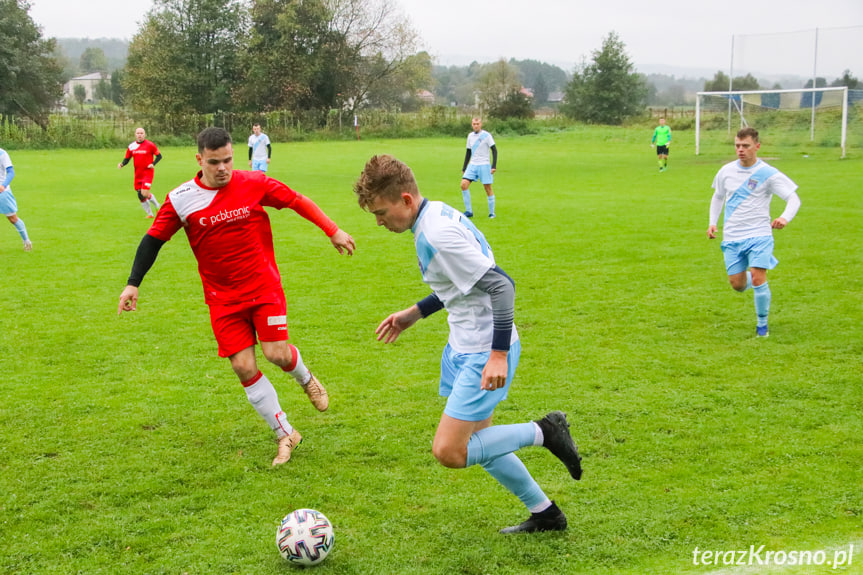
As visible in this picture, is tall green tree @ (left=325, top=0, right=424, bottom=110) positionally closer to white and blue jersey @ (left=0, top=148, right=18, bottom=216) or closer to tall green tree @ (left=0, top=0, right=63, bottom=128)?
tall green tree @ (left=0, top=0, right=63, bottom=128)

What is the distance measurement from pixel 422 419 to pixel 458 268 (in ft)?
7.99

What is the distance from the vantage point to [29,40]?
57.3 metres

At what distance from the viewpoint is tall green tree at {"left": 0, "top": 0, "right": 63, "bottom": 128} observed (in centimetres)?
5444

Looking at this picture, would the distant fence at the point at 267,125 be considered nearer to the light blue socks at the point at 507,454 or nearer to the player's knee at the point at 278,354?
the player's knee at the point at 278,354

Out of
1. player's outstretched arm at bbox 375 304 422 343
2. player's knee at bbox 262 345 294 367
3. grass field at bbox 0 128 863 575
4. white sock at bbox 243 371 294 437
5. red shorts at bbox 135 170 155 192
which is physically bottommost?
grass field at bbox 0 128 863 575

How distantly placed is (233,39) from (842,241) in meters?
56.9

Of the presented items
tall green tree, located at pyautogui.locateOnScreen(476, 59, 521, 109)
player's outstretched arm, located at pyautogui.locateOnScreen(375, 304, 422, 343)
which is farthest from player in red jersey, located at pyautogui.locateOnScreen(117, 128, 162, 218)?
tall green tree, located at pyautogui.locateOnScreen(476, 59, 521, 109)

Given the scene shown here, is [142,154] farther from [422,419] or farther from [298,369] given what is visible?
[422,419]

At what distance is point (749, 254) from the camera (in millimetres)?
7996

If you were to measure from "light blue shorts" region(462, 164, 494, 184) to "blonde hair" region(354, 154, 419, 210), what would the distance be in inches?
517

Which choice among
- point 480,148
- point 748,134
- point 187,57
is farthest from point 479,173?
point 187,57

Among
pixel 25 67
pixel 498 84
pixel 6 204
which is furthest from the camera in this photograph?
pixel 498 84

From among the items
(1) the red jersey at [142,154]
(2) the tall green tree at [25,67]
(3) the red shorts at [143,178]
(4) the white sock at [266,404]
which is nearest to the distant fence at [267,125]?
(2) the tall green tree at [25,67]

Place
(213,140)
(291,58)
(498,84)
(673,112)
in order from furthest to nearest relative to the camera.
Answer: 1. (498,84)
2. (291,58)
3. (673,112)
4. (213,140)
